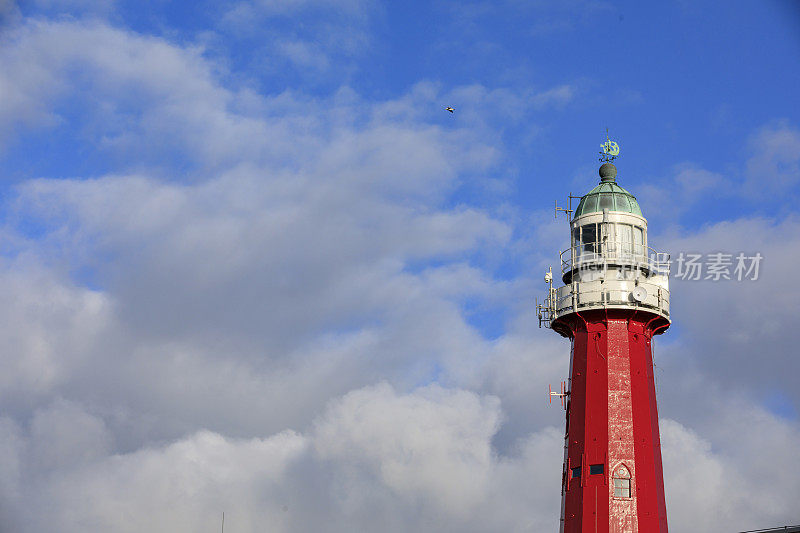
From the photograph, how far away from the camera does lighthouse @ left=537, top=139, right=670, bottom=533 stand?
6272cm

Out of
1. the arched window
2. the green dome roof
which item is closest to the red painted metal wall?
the arched window

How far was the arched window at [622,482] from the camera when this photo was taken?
205 feet

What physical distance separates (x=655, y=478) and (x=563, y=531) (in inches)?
232

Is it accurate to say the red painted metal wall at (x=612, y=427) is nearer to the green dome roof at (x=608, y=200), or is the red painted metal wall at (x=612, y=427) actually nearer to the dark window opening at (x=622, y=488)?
the dark window opening at (x=622, y=488)

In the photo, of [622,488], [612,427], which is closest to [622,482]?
[622,488]

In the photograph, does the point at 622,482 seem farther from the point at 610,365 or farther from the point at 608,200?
Answer: the point at 608,200

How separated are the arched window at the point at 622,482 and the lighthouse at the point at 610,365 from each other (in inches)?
2.1

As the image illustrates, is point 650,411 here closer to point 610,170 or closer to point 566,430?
point 566,430

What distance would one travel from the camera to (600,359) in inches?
2566

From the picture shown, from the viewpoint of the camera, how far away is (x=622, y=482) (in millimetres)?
62688

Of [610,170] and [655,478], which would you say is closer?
[655,478]

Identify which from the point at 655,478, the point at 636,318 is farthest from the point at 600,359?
the point at 655,478

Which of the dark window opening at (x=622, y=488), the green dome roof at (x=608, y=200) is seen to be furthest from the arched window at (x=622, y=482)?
the green dome roof at (x=608, y=200)

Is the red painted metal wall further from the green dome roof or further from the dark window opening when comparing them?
the green dome roof
